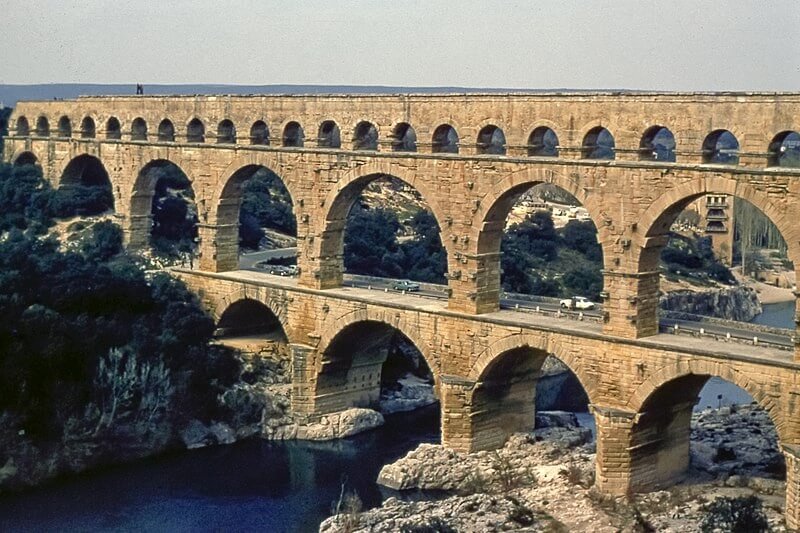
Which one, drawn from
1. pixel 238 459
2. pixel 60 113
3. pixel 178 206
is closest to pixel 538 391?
pixel 238 459

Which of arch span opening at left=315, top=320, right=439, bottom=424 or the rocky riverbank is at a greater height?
arch span opening at left=315, top=320, right=439, bottom=424

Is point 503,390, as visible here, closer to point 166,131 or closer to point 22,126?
point 166,131

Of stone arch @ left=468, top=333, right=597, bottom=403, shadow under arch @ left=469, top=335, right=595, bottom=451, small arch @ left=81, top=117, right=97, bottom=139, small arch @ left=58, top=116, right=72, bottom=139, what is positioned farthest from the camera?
small arch @ left=58, top=116, right=72, bottom=139

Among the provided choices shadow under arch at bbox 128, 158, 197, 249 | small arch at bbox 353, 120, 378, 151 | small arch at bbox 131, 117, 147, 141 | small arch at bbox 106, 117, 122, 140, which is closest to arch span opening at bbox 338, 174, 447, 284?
shadow under arch at bbox 128, 158, 197, 249

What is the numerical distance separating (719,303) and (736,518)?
41.5m

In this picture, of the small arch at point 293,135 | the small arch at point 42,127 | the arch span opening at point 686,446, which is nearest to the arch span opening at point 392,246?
the small arch at point 293,135

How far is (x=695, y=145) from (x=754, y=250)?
5354 cm

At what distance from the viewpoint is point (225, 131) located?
49.1 m

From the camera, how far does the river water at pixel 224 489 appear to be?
37.1 m

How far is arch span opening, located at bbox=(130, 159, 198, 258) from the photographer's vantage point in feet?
178

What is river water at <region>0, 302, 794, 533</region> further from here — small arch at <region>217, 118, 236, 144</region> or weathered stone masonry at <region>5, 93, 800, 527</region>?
small arch at <region>217, 118, 236, 144</region>

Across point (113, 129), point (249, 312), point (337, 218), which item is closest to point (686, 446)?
Answer: point (337, 218)

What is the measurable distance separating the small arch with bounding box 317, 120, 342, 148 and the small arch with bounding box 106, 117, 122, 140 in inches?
552

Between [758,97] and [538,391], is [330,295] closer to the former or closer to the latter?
[538,391]
